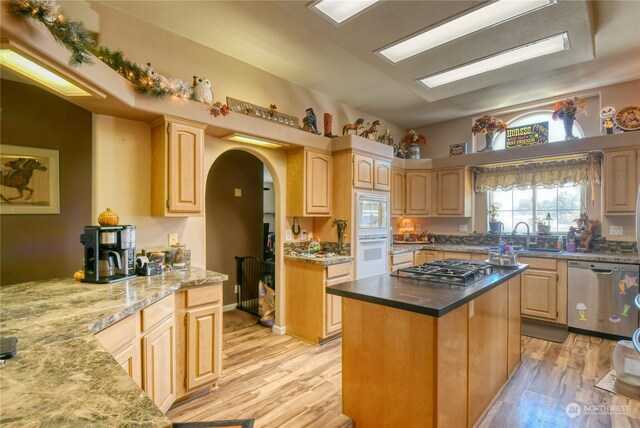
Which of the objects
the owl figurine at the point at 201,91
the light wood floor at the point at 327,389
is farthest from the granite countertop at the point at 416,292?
the owl figurine at the point at 201,91

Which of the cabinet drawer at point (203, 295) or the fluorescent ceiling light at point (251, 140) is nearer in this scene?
the cabinet drawer at point (203, 295)

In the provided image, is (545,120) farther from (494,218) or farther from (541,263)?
(541,263)

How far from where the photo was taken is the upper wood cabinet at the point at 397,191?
496 cm

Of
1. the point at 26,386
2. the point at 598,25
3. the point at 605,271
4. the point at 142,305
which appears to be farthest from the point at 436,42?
the point at 605,271

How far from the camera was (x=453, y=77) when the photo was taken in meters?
2.94

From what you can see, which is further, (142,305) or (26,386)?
(142,305)

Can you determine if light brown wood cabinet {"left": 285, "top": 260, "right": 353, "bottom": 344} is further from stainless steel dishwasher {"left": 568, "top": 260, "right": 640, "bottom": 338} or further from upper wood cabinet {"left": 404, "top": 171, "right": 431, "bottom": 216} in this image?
stainless steel dishwasher {"left": 568, "top": 260, "right": 640, "bottom": 338}

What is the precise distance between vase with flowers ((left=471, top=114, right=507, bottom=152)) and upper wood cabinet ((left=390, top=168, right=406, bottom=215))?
1289mm

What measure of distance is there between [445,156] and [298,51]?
332 cm

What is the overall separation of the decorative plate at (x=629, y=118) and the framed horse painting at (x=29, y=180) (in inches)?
246

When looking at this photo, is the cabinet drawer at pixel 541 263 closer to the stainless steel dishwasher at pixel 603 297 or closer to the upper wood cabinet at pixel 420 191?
the stainless steel dishwasher at pixel 603 297

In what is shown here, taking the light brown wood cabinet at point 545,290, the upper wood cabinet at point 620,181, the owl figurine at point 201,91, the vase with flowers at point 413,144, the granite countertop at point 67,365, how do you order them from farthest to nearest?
the vase with flowers at point 413,144, the light brown wood cabinet at point 545,290, the upper wood cabinet at point 620,181, the owl figurine at point 201,91, the granite countertop at point 67,365

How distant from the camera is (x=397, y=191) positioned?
5.05 meters

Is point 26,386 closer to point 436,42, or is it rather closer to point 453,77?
point 436,42
